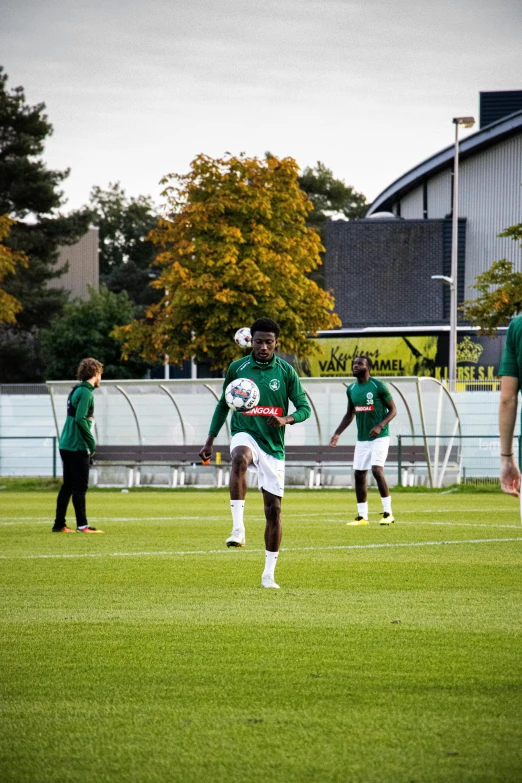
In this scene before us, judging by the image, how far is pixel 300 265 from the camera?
37.8 m

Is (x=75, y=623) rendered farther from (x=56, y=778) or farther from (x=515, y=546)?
(x=515, y=546)

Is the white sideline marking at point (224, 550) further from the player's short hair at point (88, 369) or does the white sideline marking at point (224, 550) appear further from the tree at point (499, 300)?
the tree at point (499, 300)

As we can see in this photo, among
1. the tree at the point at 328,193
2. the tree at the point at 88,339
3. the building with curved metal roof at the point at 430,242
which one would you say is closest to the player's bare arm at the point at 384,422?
the building with curved metal roof at the point at 430,242

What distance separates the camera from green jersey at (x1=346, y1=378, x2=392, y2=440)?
17.5 m

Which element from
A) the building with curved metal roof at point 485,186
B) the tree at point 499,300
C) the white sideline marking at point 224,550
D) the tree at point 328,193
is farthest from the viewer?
the tree at point 328,193

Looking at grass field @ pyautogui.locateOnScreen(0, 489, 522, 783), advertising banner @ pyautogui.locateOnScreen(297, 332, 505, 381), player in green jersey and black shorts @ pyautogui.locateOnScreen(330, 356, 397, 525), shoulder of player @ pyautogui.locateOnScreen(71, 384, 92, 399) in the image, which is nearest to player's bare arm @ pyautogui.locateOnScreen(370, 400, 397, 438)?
player in green jersey and black shorts @ pyautogui.locateOnScreen(330, 356, 397, 525)

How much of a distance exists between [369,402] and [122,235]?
8313 cm

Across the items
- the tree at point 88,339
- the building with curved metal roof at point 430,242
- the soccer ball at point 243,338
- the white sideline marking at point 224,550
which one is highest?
the building with curved metal roof at point 430,242

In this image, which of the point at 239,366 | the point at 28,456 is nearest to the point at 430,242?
the point at 28,456

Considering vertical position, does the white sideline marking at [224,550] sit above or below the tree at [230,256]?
below

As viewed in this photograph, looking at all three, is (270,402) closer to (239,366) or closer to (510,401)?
(239,366)

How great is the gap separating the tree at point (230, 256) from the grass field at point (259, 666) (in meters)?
23.8

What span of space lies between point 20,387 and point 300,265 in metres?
9.41

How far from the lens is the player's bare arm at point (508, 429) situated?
573 cm
